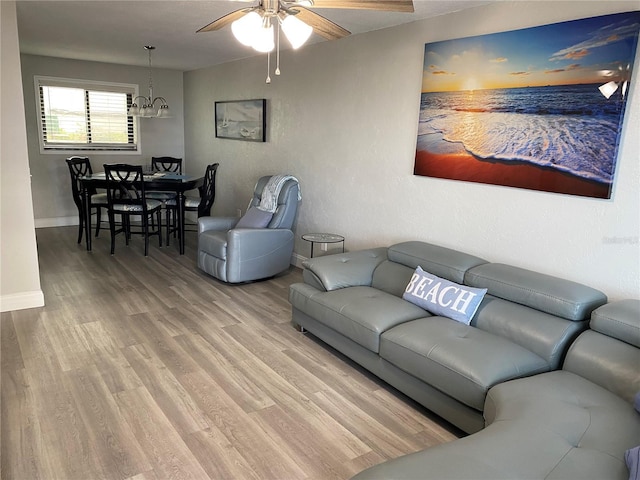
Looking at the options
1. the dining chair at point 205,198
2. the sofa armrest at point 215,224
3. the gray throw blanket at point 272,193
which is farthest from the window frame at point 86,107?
the gray throw blanket at point 272,193

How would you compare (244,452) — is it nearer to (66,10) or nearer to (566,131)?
(566,131)

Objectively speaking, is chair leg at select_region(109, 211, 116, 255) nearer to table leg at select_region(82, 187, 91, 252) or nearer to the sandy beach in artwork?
table leg at select_region(82, 187, 91, 252)

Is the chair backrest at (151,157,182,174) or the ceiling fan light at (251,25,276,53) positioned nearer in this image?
the ceiling fan light at (251,25,276,53)

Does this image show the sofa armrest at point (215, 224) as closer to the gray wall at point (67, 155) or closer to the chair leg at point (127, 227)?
the chair leg at point (127, 227)

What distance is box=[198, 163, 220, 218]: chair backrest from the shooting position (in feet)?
18.7

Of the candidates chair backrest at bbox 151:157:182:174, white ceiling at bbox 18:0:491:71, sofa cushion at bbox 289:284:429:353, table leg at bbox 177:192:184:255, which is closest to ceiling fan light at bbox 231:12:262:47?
white ceiling at bbox 18:0:491:71

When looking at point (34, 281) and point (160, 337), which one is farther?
point (34, 281)

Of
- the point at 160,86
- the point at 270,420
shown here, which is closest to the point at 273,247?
the point at 270,420

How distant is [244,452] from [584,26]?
2859mm

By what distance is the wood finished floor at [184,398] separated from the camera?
2102 mm

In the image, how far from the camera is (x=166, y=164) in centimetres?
733

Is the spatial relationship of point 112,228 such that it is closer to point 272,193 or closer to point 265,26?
point 272,193

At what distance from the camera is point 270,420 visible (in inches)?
95.2

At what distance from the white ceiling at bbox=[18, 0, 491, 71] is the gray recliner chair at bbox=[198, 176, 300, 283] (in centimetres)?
165
